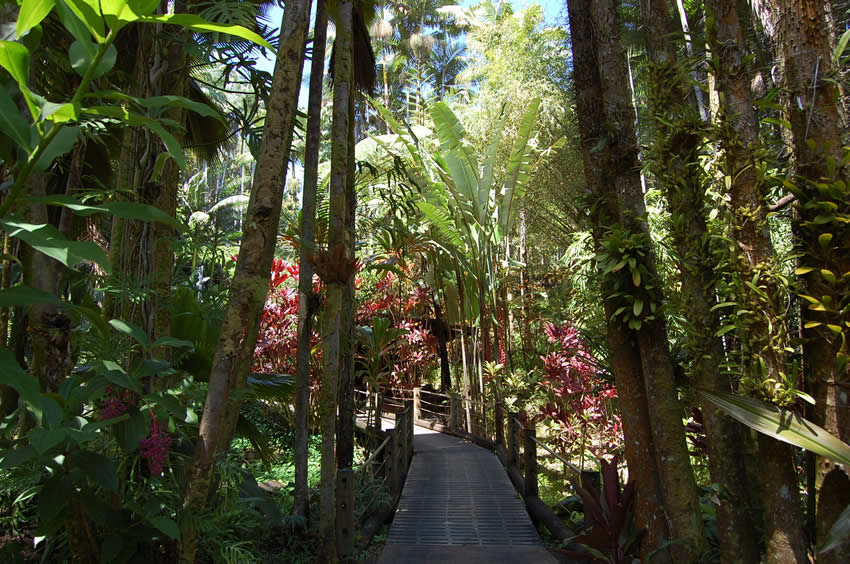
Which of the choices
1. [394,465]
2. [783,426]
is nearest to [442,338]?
[394,465]

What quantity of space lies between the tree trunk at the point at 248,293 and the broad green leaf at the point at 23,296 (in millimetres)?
666

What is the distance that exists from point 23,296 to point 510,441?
696 cm

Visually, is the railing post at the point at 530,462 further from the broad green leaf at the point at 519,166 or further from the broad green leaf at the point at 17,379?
the broad green leaf at the point at 17,379

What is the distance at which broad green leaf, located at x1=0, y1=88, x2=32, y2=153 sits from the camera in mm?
945

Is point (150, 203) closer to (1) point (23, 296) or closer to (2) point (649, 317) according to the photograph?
(1) point (23, 296)

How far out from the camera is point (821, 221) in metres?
1.99

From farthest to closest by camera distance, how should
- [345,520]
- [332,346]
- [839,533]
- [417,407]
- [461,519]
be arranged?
[417,407], [461,519], [345,520], [332,346], [839,533]

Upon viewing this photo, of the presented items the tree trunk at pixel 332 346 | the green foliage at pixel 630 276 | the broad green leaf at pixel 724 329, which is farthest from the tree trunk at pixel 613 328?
the tree trunk at pixel 332 346

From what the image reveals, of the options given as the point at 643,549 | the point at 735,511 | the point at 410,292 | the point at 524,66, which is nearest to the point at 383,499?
the point at 643,549

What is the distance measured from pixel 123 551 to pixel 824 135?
2.81 metres

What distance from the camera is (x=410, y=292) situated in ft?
50.3

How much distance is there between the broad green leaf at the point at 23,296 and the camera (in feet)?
3.32

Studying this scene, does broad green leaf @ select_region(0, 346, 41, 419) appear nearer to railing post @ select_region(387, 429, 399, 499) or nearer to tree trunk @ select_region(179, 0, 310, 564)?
tree trunk @ select_region(179, 0, 310, 564)

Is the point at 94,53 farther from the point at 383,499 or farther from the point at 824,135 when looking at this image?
the point at 383,499
